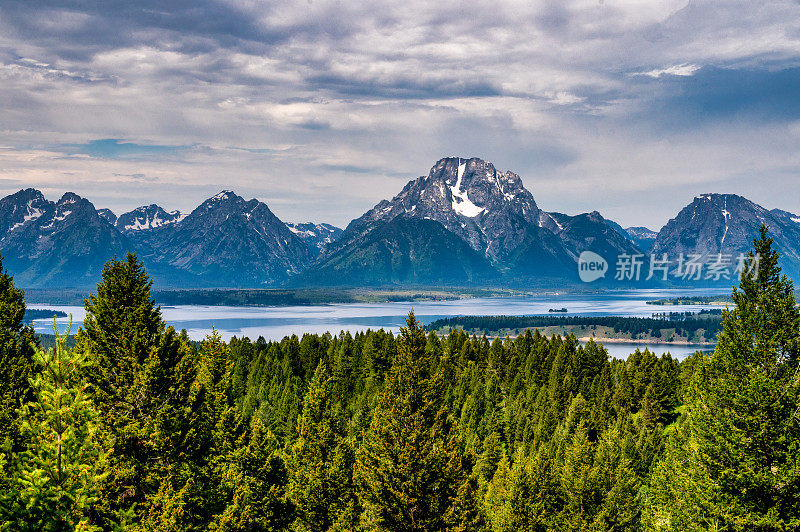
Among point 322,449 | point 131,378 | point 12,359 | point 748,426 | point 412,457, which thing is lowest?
point 322,449

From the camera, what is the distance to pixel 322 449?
39938mm

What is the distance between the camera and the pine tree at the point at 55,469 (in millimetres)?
12875

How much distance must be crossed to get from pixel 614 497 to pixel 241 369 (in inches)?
3395

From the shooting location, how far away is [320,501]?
1471 inches

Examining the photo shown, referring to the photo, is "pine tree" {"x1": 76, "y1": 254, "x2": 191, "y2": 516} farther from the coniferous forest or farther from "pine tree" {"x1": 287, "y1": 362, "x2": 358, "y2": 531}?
"pine tree" {"x1": 287, "y1": 362, "x2": 358, "y2": 531}

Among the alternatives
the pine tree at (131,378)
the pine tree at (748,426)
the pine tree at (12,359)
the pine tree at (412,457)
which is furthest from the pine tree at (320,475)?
the pine tree at (748,426)

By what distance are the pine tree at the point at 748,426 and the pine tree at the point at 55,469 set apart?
74.1 feet

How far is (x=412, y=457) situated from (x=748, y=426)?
52.3ft

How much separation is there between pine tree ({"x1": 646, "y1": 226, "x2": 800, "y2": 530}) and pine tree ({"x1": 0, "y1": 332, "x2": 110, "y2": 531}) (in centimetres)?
2257

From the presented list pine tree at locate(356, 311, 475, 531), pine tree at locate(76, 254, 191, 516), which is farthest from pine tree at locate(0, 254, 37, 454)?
pine tree at locate(356, 311, 475, 531)

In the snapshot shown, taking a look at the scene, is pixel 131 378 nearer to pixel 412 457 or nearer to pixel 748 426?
pixel 412 457

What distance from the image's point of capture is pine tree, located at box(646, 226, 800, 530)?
21875 mm

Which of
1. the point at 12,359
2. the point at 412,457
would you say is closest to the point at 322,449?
the point at 412,457

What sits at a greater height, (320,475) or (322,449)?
(322,449)
